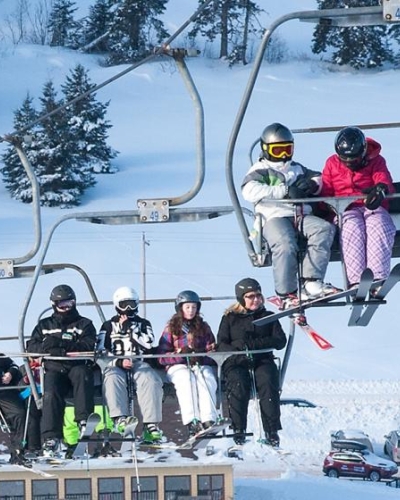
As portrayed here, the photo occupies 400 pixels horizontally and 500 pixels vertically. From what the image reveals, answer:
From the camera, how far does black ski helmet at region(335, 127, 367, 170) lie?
37.2 feet

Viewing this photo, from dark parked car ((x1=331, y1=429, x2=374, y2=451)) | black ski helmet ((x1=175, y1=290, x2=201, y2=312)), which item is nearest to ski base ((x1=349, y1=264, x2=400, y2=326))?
black ski helmet ((x1=175, y1=290, x2=201, y2=312))

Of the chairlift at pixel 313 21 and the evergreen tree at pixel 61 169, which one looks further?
the evergreen tree at pixel 61 169

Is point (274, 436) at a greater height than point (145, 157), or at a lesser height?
lesser

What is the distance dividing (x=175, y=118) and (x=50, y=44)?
11160mm

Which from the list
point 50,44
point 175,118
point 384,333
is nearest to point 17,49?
point 50,44

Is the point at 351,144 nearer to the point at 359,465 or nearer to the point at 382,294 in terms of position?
the point at 382,294

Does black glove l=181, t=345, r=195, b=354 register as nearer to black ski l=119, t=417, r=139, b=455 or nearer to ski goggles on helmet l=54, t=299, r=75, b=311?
black ski l=119, t=417, r=139, b=455

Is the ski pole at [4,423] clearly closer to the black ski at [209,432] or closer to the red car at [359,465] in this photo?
the black ski at [209,432]

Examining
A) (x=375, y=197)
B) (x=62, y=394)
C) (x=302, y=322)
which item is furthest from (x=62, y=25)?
(x=375, y=197)

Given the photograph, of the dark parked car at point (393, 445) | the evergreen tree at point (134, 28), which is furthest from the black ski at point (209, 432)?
the evergreen tree at point (134, 28)

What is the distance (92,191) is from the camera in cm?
5806

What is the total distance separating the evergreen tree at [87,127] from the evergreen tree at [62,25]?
1542 cm

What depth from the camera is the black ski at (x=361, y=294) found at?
35.7 ft

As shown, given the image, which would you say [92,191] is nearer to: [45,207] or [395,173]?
[45,207]
